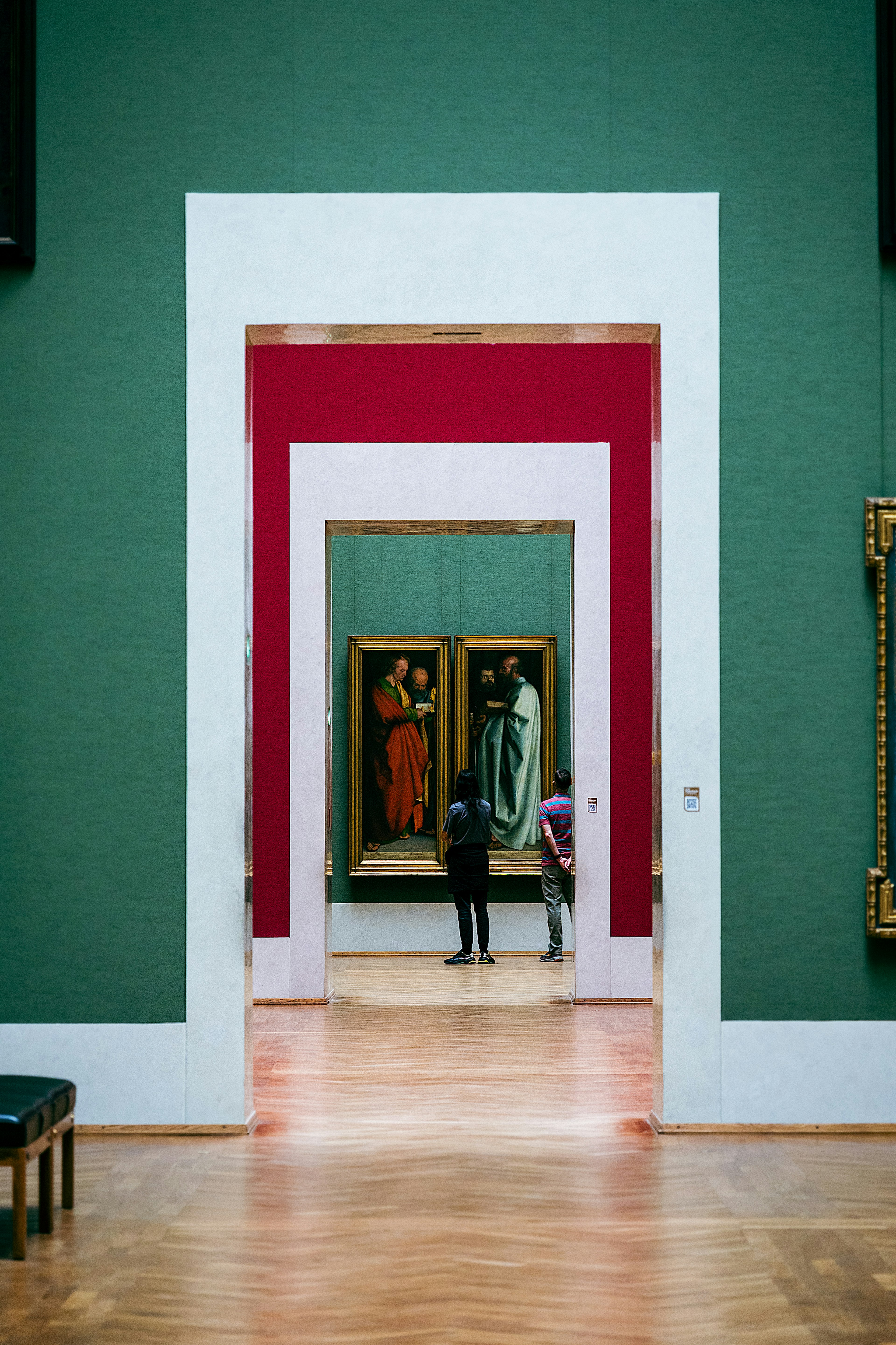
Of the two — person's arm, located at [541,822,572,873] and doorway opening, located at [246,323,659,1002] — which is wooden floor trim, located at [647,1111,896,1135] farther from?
person's arm, located at [541,822,572,873]

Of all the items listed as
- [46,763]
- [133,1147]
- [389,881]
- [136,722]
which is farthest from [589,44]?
[389,881]

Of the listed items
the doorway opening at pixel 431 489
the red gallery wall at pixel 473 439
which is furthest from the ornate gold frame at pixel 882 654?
the red gallery wall at pixel 473 439

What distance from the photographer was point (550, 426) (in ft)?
42.4

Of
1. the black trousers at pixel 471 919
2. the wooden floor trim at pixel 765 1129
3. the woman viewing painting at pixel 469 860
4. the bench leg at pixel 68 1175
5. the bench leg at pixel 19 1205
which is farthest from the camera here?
the black trousers at pixel 471 919

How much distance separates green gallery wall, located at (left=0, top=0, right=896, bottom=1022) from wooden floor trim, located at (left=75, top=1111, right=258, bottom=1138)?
6.56 feet

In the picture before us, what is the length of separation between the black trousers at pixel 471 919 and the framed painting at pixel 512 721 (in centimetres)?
153

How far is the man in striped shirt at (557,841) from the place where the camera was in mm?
14086

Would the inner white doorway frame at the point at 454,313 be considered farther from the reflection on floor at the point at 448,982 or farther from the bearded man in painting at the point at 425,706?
the bearded man in painting at the point at 425,706

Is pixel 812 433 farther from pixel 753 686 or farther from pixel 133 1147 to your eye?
pixel 133 1147

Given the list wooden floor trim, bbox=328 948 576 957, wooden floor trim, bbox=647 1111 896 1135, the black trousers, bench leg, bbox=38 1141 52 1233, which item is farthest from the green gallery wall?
wooden floor trim, bbox=328 948 576 957

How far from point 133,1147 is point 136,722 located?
226 cm

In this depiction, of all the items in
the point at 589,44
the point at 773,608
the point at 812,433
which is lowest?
the point at 773,608

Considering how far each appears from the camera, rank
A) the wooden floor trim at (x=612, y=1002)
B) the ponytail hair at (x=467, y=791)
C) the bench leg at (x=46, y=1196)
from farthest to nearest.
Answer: the ponytail hair at (x=467, y=791) → the wooden floor trim at (x=612, y=1002) → the bench leg at (x=46, y=1196)

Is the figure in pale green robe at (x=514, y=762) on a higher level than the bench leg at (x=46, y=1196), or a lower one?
higher
